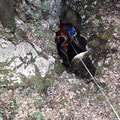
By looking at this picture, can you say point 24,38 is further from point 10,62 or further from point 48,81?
point 48,81

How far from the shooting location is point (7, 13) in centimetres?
471

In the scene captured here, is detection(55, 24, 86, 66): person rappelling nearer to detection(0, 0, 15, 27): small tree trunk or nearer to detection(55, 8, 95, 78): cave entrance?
detection(55, 8, 95, 78): cave entrance

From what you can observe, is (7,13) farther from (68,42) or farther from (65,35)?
(68,42)

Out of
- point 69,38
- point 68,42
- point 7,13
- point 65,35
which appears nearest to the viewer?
point 7,13

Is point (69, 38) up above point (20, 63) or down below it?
below

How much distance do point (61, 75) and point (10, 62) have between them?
6.84 ft

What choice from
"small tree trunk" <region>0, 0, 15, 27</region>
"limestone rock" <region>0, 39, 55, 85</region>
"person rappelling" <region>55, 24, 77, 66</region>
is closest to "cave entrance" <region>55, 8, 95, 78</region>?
"person rappelling" <region>55, 24, 77, 66</region>

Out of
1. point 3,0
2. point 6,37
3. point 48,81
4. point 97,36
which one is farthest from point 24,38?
point 97,36

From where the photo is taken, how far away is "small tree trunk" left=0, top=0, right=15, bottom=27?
4.41 m

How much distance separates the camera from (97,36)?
21.3 feet

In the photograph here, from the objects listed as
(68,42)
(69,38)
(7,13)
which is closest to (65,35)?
(69,38)

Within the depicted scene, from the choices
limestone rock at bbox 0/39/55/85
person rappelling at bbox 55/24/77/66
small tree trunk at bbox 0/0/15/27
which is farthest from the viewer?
person rappelling at bbox 55/24/77/66

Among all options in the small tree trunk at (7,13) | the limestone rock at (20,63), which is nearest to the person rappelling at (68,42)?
the limestone rock at (20,63)

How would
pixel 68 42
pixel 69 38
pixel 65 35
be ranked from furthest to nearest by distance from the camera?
pixel 68 42
pixel 69 38
pixel 65 35
